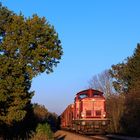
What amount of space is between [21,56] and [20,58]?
0.53 m

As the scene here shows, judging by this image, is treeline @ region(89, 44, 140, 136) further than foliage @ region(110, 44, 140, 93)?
No

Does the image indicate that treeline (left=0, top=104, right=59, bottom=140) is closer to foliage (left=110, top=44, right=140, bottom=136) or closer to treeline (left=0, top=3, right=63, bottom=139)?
treeline (left=0, top=3, right=63, bottom=139)

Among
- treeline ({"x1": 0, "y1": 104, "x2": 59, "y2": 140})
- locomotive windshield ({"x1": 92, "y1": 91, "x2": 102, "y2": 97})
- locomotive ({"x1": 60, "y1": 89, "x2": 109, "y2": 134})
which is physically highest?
locomotive windshield ({"x1": 92, "y1": 91, "x2": 102, "y2": 97})

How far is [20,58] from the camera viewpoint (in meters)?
34.8

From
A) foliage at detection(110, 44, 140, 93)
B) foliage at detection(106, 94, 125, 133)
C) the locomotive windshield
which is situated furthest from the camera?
foliage at detection(110, 44, 140, 93)

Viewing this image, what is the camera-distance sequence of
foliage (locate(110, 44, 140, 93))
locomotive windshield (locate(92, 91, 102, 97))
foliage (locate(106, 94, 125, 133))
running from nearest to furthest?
1. locomotive windshield (locate(92, 91, 102, 97))
2. foliage (locate(106, 94, 125, 133))
3. foliage (locate(110, 44, 140, 93))

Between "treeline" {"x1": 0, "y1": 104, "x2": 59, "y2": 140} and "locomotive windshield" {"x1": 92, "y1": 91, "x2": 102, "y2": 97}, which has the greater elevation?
"locomotive windshield" {"x1": 92, "y1": 91, "x2": 102, "y2": 97}

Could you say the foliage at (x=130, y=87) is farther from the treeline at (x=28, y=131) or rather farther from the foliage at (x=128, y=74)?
the treeline at (x=28, y=131)

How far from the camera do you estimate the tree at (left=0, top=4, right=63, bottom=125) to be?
107 feet

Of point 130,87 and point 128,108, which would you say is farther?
point 130,87

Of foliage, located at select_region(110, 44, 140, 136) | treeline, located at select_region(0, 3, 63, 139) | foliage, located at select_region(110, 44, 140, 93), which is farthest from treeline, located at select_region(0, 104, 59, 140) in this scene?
foliage, located at select_region(110, 44, 140, 93)

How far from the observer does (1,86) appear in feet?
104

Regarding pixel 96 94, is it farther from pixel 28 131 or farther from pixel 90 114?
pixel 28 131

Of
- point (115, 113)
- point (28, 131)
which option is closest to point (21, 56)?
point (28, 131)
